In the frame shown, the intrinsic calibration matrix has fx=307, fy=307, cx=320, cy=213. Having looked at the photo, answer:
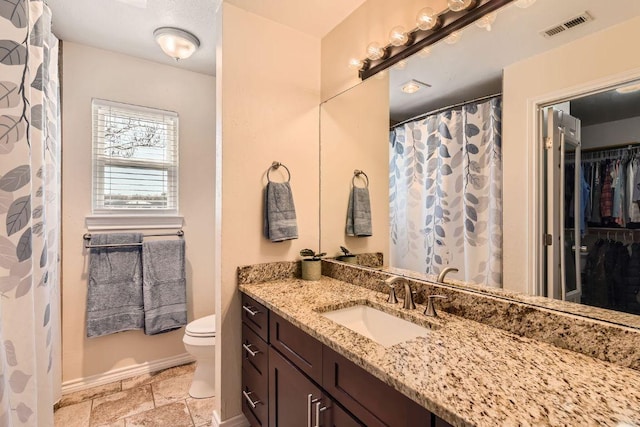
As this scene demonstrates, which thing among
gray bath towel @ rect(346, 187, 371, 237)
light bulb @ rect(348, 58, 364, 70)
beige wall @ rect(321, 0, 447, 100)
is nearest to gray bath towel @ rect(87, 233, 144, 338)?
gray bath towel @ rect(346, 187, 371, 237)

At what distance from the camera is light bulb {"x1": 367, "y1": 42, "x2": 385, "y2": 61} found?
1.67 metres

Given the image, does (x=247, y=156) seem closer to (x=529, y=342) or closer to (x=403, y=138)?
(x=403, y=138)

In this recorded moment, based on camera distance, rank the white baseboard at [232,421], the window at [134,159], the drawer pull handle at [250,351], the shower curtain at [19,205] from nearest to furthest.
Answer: the shower curtain at [19,205] → the drawer pull handle at [250,351] → the white baseboard at [232,421] → the window at [134,159]

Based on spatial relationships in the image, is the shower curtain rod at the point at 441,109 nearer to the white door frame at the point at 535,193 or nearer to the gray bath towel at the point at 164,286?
the white door frame at the point at 535,193

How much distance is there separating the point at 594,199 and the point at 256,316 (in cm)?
147

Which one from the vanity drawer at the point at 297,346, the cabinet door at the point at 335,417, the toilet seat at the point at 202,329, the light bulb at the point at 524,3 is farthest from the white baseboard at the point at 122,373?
the light bulb at the point at 524,3

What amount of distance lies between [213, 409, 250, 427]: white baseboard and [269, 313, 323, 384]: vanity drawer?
2.36 ft

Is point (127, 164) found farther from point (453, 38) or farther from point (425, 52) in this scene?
point (453, 38)

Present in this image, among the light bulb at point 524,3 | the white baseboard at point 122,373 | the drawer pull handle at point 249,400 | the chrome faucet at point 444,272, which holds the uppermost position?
the light bulb at point 524,3

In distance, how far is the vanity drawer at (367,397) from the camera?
0.77m

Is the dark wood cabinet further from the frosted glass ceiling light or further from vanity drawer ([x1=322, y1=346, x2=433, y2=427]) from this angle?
the frosted glass ceiling light

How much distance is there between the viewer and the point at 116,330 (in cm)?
228

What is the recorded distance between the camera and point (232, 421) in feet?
5.78

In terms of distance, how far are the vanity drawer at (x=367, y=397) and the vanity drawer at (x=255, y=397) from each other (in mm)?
577
